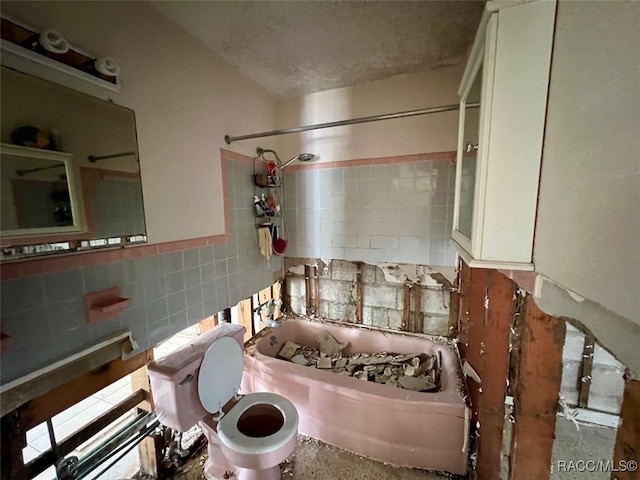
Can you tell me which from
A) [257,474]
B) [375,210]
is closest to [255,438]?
[257,474]

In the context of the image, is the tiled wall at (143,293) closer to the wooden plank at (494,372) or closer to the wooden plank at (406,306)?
the wooden plank at (406,306)

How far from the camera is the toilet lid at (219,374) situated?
1.42 m

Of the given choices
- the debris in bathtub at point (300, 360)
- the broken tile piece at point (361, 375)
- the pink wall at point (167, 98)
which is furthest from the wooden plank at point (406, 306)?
the pink wall at point (167, 98)

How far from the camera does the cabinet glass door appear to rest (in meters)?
0.93

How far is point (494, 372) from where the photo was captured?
1.19 metres

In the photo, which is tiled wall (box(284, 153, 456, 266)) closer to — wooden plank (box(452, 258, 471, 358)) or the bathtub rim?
wooden plank (box(452, 258, 471, 358))

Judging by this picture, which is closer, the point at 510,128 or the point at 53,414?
the point at 510,128

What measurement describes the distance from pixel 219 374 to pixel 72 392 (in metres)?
0.66

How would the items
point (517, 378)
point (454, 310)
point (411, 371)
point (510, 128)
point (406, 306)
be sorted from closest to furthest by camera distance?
point (510, 128) < point (517, 378) < point (411, 371) < point (454, 310) < point (406, 306)

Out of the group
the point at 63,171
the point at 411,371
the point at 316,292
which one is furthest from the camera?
the point at 316,292

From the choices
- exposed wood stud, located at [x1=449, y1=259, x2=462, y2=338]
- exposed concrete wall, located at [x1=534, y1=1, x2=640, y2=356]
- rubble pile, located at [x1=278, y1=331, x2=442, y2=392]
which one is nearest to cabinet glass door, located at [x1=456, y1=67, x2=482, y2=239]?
exposed concrete wall, located at [x1=534, y1=1, x2=640, y2=356]

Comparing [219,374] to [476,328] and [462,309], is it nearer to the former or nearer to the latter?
[476,328]

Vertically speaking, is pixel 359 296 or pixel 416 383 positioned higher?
pixel 359 296

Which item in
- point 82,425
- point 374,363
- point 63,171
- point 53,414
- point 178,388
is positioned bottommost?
point 82,425
